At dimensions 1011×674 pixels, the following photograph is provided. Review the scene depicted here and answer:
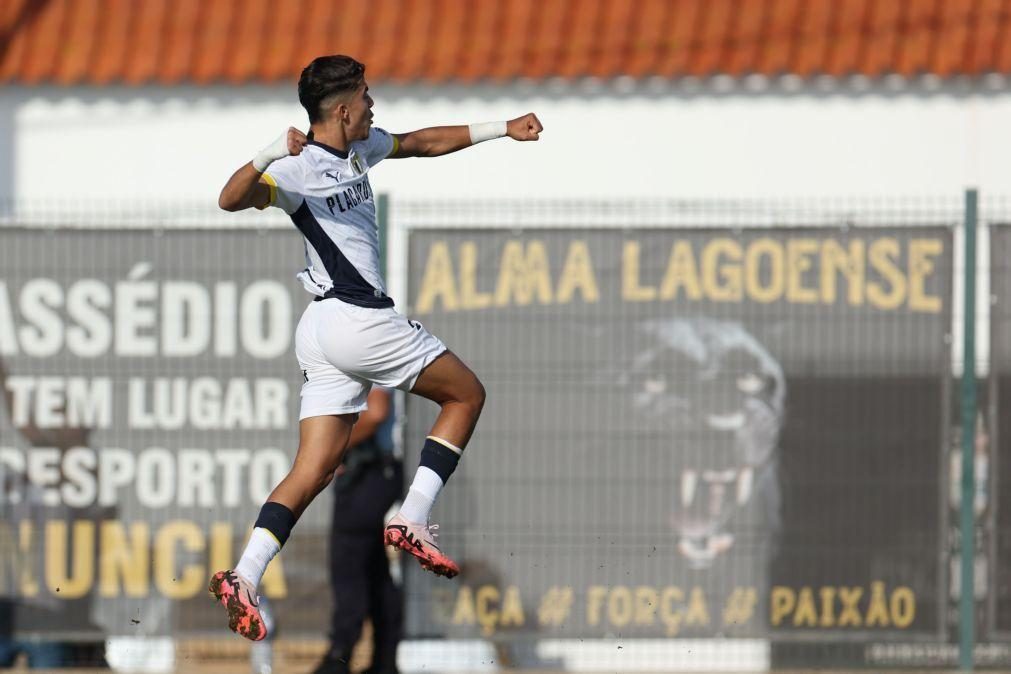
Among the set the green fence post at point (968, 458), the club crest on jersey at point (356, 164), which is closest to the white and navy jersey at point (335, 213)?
the club crest on jersey at point (356, 164)

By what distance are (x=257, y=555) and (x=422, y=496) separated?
69 cm

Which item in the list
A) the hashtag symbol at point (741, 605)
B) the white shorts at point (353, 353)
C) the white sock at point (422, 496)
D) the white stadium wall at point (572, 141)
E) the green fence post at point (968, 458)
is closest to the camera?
the white shorts at point (353, 353)

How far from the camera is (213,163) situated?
12.9m

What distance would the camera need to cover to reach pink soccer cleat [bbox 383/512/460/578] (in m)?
7.52

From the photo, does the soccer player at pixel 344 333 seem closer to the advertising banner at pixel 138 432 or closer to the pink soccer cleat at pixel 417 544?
the pink soccer cleat at pixel 417 544

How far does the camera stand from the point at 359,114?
7293 mm

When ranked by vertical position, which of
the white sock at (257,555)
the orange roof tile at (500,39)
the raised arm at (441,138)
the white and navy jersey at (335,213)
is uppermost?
the orange roof tile at (500,39)

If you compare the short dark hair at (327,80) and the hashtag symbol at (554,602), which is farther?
the hashtag symbol at (554,602)

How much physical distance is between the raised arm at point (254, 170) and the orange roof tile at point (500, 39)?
6071 millimetres

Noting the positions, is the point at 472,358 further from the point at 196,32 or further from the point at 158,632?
the point at 196,32

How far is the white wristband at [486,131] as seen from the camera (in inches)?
303

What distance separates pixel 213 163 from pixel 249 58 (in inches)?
29.7

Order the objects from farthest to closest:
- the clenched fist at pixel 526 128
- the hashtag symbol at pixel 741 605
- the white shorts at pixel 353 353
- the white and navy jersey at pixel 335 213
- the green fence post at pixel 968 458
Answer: the hashtag symbol at pixel 741 605 < the green fence post at pixel 968 458 < the clenched fist at pixel 526 128 < the white shorts at pixel 353 353 < the white and navy jersey at pixel 335 213

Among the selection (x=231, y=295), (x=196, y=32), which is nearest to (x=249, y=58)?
(x=196, y=32)
